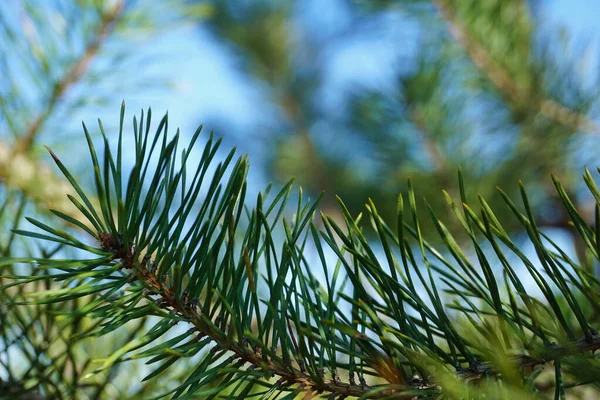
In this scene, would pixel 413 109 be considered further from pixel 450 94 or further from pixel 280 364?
pixel 280 364

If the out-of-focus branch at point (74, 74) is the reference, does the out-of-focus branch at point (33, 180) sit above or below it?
below

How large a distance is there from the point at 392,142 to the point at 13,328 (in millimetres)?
655

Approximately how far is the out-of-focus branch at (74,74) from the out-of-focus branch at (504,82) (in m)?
→ 0.44

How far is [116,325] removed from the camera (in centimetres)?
22

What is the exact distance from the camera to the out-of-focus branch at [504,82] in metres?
0.81

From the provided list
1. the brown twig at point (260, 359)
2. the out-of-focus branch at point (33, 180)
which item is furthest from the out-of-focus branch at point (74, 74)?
the brown twig at point (260, 359)

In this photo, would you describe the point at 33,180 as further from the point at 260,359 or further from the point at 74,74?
the point at 260,359

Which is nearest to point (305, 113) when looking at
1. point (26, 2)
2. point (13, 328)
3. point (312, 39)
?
point (312, 39)

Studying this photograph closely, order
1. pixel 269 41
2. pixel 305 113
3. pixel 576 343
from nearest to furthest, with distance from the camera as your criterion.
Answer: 1. pixel 576 343
2. pixel 305 113
3. pixel 269 41

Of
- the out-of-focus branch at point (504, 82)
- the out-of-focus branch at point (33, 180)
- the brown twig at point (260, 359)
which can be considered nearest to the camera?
the brown twig at point (260, 359)

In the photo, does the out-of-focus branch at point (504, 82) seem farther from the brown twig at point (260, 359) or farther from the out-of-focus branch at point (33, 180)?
the brown twig at point (260, 359)

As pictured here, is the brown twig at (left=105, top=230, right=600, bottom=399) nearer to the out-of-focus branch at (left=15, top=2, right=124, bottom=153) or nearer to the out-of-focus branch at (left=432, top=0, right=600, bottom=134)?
the out-of-focus branch at (left=15, top=2, right=124, bottom=153)

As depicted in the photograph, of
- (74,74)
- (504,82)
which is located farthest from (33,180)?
(504,82)

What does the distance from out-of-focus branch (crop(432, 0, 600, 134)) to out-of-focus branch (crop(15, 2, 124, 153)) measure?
439mm
